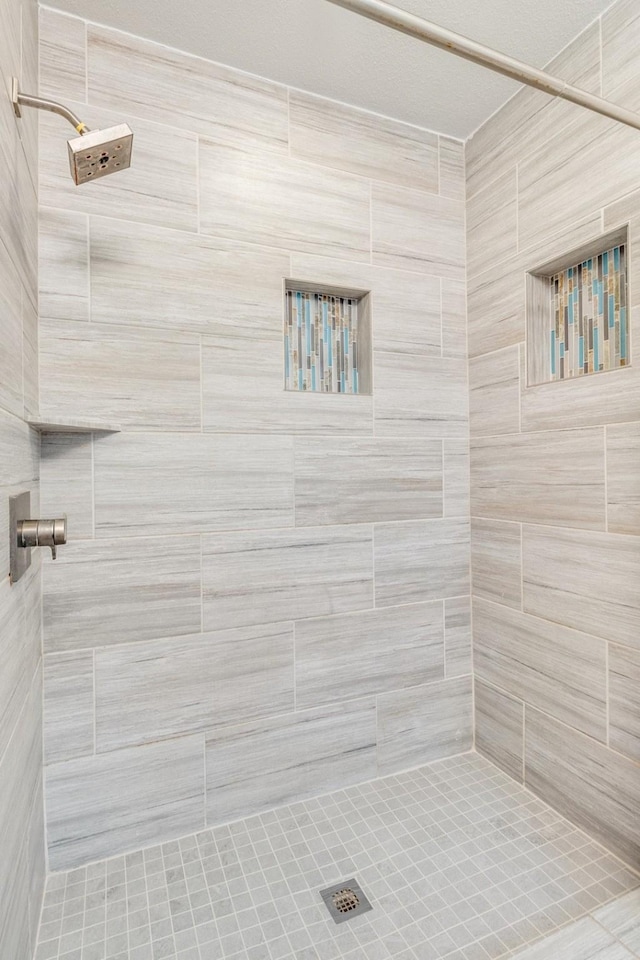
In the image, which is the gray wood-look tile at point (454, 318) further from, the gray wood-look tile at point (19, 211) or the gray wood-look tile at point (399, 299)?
the gray wood-look tile at point (19, 211)

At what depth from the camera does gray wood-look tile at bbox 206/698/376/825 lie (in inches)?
59.5

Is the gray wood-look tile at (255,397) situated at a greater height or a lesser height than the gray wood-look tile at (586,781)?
greater

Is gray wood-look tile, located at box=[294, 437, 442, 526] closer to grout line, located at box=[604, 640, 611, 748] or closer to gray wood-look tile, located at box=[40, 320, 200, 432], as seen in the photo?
gray wood-look tile, located at box=[40, 320, 200, 432]

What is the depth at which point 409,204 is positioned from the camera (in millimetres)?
1768

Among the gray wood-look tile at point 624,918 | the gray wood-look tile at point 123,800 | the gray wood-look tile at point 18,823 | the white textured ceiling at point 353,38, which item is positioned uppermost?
the white textured ceiling at point 353,38

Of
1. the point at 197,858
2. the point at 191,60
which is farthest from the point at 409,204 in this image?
the point at 197,858

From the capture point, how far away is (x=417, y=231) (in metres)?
1.78

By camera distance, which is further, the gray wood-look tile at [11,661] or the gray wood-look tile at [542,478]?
the gray wood-look tile at [542,478]

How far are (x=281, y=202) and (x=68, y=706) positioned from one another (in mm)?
1554

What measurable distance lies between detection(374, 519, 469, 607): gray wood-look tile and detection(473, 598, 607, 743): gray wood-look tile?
0.48ft

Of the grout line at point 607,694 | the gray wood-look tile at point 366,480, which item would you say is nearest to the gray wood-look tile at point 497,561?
the gray wood-look tile at point 366,480

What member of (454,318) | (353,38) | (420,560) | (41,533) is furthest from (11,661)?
(353,38)

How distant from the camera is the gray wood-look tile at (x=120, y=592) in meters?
1.36

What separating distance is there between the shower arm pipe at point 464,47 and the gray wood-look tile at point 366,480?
39.0 inches
